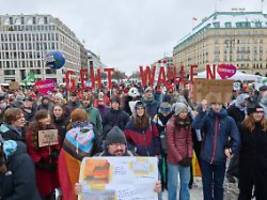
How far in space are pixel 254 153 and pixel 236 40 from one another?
94249 millimetres

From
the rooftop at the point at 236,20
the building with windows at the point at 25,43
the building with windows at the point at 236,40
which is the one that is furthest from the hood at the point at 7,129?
the building with windows at the point at 25,43

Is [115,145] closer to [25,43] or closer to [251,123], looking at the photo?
[251,123]

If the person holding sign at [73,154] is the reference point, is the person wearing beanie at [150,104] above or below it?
above

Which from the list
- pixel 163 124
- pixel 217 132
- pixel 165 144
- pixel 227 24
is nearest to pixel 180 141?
pixel 165 144

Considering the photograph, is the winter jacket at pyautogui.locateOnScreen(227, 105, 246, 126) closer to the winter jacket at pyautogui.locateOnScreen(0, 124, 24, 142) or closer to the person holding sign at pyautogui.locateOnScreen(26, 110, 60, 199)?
the person holding sign at pyautogui.locateOnScreen(26, 110, 60, 199)

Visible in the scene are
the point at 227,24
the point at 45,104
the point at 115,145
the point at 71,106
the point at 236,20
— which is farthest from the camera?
the point at 236,20

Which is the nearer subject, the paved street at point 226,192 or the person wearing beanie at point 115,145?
the person wearing beanie at point 115,145

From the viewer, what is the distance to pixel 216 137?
15.0 feet

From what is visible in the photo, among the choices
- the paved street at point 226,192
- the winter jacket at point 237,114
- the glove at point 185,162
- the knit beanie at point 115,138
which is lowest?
the paved street at point 226,192

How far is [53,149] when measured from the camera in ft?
13.2

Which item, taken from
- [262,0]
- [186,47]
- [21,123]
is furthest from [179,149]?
[186,47]

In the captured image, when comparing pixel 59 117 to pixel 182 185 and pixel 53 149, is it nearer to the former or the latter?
pixel 53 149

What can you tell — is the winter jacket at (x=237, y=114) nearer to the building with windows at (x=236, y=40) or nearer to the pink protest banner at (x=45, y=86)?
the pink protest banner at (x=45, y=86)

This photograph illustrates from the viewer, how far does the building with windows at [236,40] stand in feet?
296
